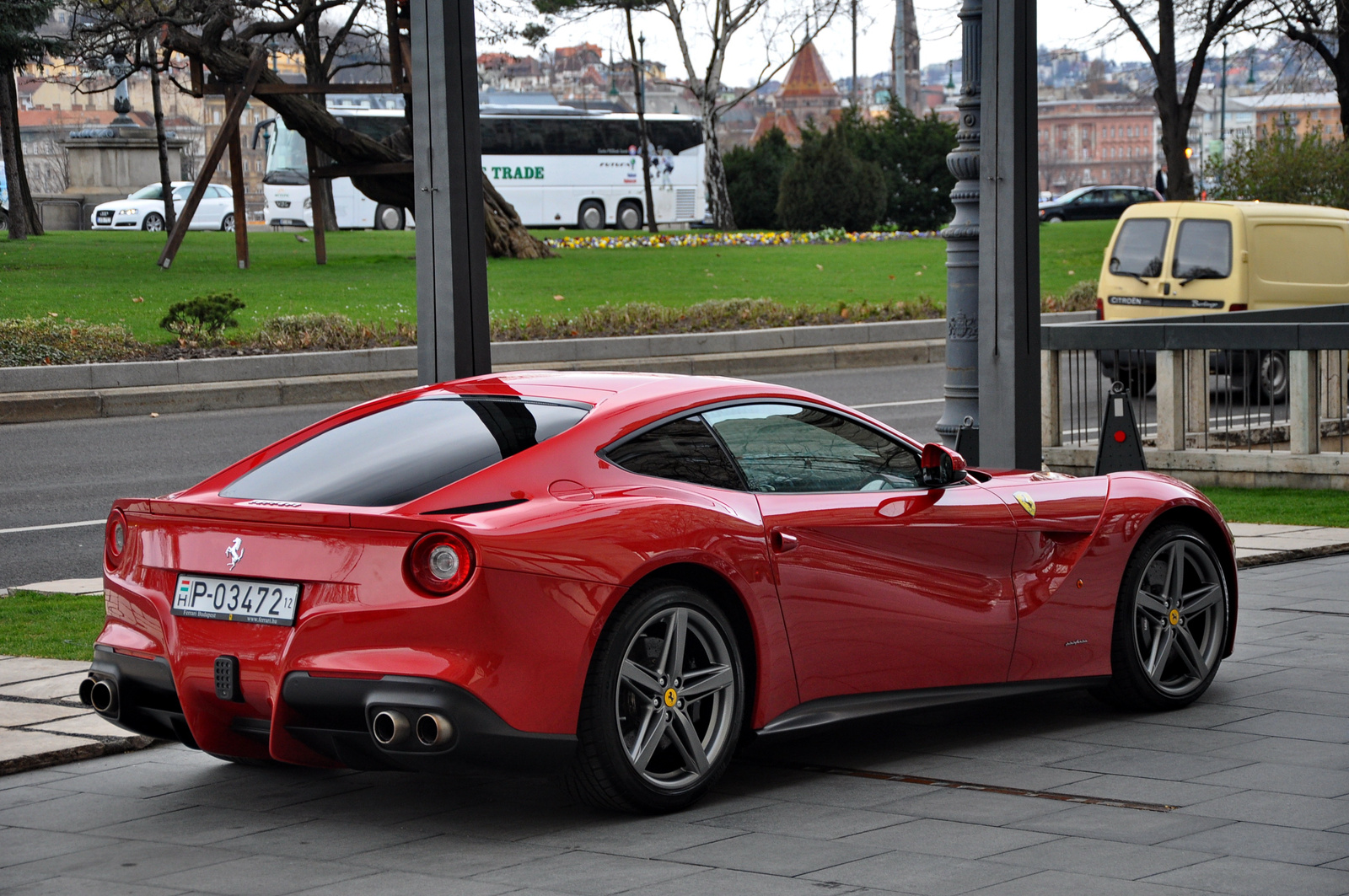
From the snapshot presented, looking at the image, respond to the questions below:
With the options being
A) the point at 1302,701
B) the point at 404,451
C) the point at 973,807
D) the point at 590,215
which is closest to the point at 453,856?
the point at 404,451

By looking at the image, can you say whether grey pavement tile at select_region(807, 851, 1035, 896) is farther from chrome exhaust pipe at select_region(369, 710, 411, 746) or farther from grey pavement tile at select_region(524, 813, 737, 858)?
chrome exhaust pipe at select_region(369, 710, 411, 746)

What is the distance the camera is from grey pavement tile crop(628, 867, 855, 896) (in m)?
4.17

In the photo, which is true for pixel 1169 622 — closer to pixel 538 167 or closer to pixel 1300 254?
pixel 1300 254

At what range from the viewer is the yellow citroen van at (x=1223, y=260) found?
704 inches

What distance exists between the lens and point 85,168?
165 feet

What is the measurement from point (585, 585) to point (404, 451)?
0.73 meters

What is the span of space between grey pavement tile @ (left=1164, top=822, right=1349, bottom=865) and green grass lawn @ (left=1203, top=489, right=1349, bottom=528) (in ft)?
→ 21.3

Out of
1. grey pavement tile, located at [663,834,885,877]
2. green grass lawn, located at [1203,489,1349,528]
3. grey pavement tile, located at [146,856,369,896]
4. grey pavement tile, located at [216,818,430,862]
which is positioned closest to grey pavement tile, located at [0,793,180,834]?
grey pavement tile, located at [216,818,430,862]

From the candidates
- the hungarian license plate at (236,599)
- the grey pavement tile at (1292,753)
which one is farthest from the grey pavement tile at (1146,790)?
the hungarian license plate at (236,599)

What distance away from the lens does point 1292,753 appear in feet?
18.3

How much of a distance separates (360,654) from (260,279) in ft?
73.1

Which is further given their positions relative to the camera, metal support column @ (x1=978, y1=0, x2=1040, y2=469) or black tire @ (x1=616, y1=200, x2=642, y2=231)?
black tire @ (x1=616, y1=200, x2=642, y2=231)

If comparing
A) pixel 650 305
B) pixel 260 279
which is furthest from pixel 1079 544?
pixel 260 279

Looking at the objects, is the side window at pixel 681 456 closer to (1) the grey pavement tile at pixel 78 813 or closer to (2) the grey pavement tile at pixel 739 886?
(2) the grey pavement tile at pixel 739 886
